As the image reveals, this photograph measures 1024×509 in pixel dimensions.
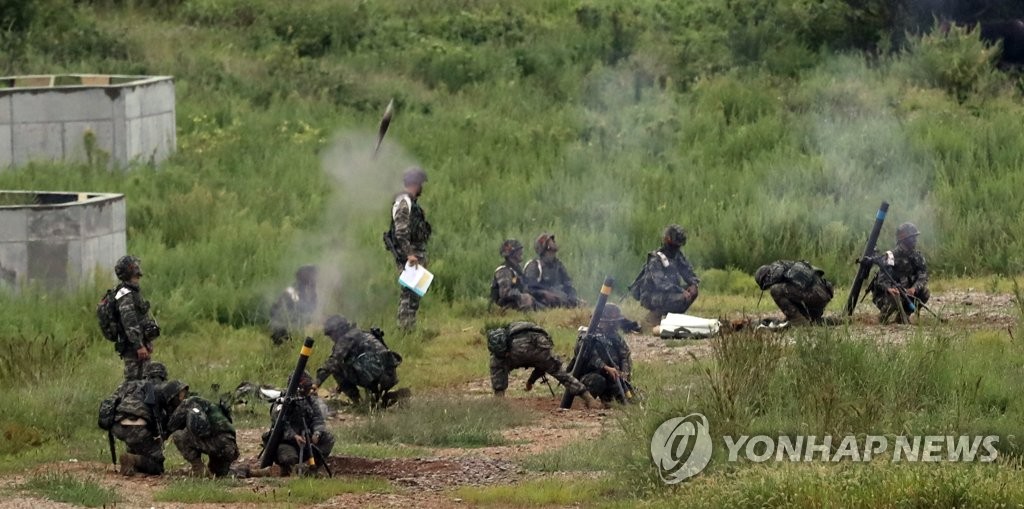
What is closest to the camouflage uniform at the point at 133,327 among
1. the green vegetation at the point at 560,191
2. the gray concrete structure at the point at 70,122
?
the green vegetation at the point at 560,191

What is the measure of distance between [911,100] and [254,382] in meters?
15.7

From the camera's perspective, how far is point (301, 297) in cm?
1797

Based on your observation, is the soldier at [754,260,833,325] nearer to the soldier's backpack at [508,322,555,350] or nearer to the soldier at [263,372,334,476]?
the soldier's backpack at [508,322,555,350]

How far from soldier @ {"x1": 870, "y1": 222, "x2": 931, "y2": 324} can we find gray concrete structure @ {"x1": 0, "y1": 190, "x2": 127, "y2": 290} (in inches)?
306

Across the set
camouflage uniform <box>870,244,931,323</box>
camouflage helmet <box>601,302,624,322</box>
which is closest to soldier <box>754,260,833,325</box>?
camouflage uniform <box>870,244,931,323</box>

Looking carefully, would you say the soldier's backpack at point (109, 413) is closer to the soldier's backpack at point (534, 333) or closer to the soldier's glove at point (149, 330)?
the soldier's glove at point (149, 330)

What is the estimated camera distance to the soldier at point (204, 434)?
12445mm

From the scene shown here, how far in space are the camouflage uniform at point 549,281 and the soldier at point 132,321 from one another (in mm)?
6212

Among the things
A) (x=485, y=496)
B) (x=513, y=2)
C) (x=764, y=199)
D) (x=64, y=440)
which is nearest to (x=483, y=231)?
(x=764, y=199)

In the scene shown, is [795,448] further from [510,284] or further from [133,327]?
[510,284]

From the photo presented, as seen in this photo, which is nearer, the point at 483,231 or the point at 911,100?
the point at 483,231

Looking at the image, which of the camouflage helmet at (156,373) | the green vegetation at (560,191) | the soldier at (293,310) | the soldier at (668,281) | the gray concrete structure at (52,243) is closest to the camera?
the green vegetation at (560,191)

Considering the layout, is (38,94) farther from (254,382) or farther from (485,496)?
(485,496)

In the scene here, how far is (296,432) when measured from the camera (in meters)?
12.8
